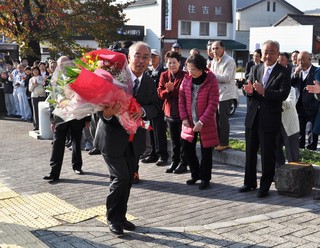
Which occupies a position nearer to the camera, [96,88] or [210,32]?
[96,88]

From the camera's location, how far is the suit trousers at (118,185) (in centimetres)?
489

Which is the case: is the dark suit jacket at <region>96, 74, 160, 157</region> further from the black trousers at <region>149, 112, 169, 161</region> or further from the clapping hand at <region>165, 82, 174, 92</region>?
the black trousers at <region>149, 112, 169, 161</region>

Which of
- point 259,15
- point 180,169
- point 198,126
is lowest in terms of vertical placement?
point 180,169

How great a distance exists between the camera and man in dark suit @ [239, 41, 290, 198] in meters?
6.03

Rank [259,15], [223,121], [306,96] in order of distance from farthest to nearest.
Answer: [259,15]
[306,96]
[223,121]

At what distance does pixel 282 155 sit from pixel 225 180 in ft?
3.33

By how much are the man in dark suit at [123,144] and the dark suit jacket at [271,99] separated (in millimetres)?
1697

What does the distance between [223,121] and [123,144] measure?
398 cm

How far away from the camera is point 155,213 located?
5.66 m

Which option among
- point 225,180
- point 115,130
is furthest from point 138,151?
point 225,180

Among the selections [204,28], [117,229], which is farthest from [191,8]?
[117,229]

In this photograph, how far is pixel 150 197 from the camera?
20.9 feet

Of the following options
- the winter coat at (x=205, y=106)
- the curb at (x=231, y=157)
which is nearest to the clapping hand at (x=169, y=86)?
the winter coat at (x=205, y=106)

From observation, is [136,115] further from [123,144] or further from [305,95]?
[305,95]
